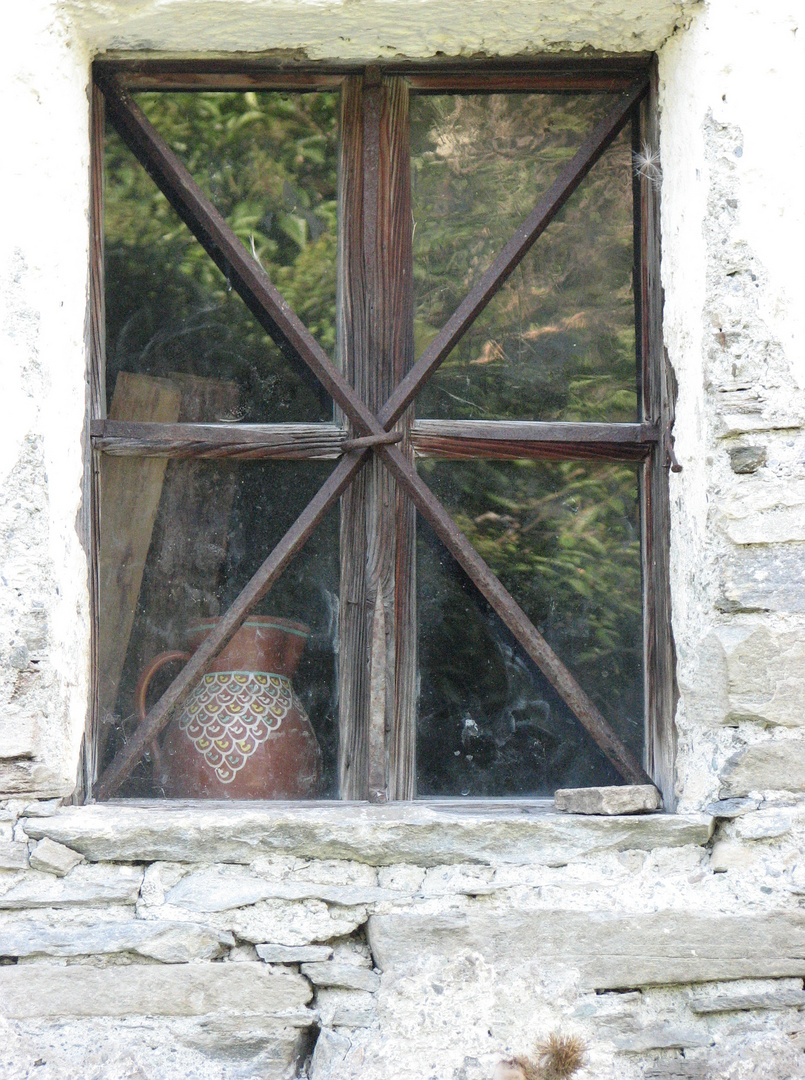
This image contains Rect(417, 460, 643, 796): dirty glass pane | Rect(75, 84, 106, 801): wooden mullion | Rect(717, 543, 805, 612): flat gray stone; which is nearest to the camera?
Rect(717, 543, 805, 612): flat gray stone

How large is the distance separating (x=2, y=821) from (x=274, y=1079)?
607 millimetres

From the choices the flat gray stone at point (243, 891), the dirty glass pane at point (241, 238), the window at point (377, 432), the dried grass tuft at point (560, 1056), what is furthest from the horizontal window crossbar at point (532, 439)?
the dried grass tuft at point (560, 1056)

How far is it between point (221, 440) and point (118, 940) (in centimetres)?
91

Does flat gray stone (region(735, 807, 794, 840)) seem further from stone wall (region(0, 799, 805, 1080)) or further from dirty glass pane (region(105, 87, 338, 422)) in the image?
dirty glass pane (region(105, 87, 338, 422))

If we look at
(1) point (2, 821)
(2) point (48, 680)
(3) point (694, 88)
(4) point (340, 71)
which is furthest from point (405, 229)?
(1) point (2, 821)

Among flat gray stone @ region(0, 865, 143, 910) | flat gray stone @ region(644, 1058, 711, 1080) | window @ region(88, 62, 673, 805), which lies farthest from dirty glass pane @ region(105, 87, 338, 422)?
flat gray stone @ region(644, 1058, 711, 1080)

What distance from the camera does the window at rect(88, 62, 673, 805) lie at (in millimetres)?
1972

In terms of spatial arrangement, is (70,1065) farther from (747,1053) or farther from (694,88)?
(694,88)

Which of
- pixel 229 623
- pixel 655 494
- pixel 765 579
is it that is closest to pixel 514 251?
pixel 655 494

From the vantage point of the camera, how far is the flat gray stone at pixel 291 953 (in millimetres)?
1696

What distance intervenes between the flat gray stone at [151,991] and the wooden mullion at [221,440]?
2.99 feet

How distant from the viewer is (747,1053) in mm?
1685

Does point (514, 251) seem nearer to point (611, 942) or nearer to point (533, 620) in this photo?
point (533, 620)

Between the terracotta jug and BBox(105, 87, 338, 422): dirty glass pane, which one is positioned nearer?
the terracotta jug
